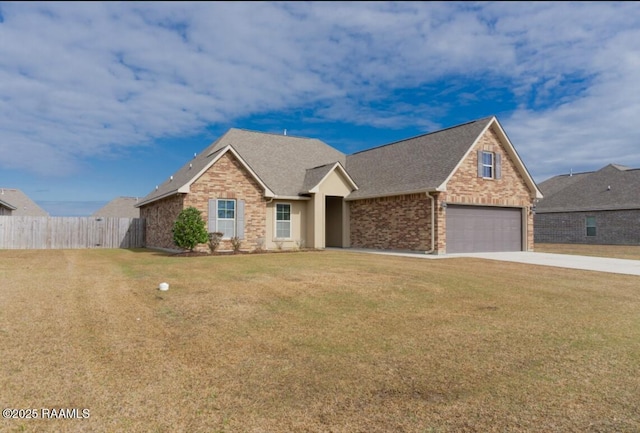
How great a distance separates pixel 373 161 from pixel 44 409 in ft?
76.5

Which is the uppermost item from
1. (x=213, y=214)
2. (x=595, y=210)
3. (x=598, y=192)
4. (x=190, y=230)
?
(x=598, y=192)

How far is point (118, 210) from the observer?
47.1 m

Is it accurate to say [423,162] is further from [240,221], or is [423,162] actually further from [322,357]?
[322,357]

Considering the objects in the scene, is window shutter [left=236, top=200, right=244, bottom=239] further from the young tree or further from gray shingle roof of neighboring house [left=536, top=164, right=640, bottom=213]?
gray shingle roof of neighboring house [left=536, top=164, right=640, bottom=213]

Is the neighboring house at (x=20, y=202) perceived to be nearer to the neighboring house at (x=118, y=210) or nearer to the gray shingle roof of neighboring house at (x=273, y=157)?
the neighboring house at (x=118, y=210)

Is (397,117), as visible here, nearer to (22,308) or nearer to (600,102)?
(600,102)

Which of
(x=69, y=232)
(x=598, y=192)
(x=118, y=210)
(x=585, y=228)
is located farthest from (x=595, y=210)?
(x=118, y=210)

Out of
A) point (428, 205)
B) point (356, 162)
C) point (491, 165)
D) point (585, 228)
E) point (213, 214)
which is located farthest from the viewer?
point (585, 228)

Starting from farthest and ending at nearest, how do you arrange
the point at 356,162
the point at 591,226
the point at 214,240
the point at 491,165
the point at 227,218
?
the point at 591,226 → the point at 356,162 → the point at 491,165 → the point at 227,218 → the point at 214,240

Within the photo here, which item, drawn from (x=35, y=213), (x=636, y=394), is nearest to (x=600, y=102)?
(x=636, y=394)

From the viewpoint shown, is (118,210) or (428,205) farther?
(118,210)

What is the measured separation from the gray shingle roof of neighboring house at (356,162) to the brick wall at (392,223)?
2.22 feet

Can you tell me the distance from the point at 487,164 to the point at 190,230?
15.4 meters

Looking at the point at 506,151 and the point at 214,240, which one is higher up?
the point at 506,151
